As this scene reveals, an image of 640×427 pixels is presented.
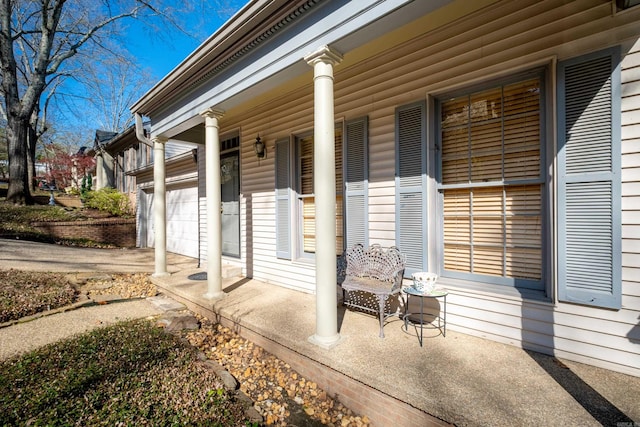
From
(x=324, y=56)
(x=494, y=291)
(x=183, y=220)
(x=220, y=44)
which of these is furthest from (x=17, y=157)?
(x=494, y=291)

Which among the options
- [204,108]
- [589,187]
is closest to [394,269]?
[589,187]

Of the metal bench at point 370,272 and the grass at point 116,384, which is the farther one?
the metal bench at point 370,272

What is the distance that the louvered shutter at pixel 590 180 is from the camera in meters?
2.18

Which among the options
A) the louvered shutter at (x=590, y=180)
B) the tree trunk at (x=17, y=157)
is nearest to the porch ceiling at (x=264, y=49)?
the louvered shutter at (x=590, y=180)

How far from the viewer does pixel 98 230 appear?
1043 cm

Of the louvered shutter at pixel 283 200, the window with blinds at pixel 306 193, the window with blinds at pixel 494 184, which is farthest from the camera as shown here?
the louvered shutter at pixel 283 200

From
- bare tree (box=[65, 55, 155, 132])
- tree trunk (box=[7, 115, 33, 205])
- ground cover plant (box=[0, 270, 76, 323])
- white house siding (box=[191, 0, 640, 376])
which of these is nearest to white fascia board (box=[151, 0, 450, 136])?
white house siding (box=[191, 0, 640, 376])

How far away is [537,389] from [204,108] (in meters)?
4.66

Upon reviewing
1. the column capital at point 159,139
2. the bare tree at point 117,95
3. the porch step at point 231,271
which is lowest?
the porch step at point 231,271

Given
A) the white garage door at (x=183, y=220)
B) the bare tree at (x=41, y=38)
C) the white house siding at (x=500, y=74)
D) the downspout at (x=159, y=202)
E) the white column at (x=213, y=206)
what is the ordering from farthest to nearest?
the bare tree at (x=41, y=38)
the white garage door at (x=183, y=220)
the downspout at (x=159, y=202)
the white column at (x=213, y=206)
the white house siding at (x=500, y=74)

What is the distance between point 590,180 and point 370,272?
206 cm

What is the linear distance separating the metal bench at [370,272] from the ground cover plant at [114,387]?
1.51 meters

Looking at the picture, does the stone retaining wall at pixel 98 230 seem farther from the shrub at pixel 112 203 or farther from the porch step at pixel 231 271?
the porch step at pixel 231 271

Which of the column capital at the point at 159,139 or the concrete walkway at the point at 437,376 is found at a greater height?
the column capital at the point at 159,139
